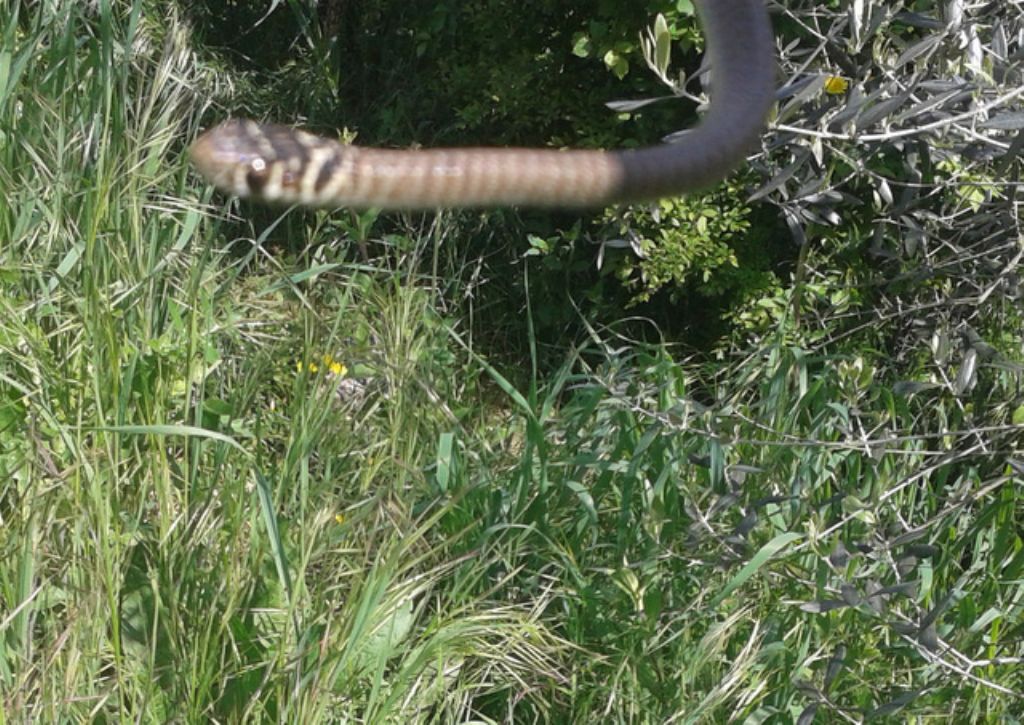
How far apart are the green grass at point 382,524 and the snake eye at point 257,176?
30.7 inches

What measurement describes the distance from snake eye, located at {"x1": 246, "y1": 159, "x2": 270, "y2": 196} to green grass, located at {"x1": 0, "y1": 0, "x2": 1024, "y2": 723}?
2.56 ft

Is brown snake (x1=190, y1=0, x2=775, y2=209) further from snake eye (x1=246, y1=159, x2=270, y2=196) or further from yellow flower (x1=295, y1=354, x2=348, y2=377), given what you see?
yellow flower (x1=295, y1=354, x2=348, y2=377)

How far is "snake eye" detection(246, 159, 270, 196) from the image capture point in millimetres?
1494

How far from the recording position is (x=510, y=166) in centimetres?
134

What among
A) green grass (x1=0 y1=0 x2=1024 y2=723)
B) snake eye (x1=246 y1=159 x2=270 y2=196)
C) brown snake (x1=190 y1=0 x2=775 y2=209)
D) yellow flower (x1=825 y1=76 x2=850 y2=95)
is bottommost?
green grass (x1=0 y1=0 x2=1024 y2=723)

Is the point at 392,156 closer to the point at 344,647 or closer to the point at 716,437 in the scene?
the point at 344,647

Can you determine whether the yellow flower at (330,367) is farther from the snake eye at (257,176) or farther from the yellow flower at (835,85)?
the snake eye at (257,176)

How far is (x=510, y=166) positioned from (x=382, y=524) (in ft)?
5.38

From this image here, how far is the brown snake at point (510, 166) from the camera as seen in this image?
124 centimetres

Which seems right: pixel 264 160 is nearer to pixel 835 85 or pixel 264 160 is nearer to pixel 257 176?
pixel 257 176

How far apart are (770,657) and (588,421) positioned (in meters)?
1.07

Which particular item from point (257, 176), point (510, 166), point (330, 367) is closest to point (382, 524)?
point (330, 367)

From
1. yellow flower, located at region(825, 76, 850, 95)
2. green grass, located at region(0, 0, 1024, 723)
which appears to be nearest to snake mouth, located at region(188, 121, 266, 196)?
green grass, located at region(0, 0, 1024, 723)

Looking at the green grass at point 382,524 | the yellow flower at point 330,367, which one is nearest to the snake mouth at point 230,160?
the green grass at point 382,524
